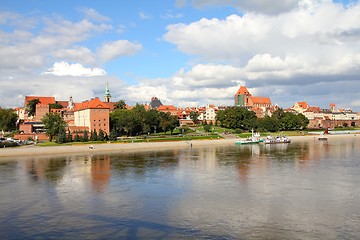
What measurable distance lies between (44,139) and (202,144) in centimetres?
3202

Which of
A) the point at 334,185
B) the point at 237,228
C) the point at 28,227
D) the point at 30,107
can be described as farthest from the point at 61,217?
the point at 30,107

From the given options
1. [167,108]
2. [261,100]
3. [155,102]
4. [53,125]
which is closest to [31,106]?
[53,125]

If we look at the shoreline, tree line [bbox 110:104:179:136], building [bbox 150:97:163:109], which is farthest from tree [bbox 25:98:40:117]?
building [bbox 150:97:163:109]

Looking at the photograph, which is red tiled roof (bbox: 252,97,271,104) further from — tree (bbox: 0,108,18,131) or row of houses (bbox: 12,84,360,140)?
tree (bbox: 0,108,18,131)

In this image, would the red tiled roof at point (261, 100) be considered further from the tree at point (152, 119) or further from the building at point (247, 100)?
the tree at point (152, 119)

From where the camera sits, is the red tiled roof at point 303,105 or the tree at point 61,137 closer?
the tree at point 61,137

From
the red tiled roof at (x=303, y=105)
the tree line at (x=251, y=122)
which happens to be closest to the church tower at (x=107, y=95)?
the tree line at (x=251, y=122)

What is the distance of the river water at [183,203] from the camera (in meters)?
17.8

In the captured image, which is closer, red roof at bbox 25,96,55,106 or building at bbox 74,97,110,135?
building at bbox 74,97,110,135

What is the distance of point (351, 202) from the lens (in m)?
22.8

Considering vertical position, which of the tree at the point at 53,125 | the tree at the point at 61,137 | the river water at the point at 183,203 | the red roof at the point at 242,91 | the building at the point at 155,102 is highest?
the red roof at the point at 242,91

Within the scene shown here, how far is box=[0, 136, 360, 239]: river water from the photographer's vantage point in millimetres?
17750

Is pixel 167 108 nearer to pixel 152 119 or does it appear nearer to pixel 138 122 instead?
pixel 152 119

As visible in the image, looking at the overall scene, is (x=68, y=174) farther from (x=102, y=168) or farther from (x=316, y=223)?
(x=316, y=223)
